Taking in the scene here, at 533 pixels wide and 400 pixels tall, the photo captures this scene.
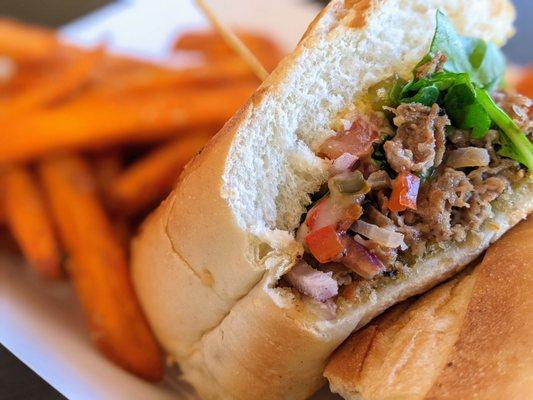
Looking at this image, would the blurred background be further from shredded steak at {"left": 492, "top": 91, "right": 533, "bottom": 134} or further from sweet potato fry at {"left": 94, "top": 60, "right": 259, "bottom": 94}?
shredded steak at {"left": 492, "top": 91, "right": 533, "bottom": 134}

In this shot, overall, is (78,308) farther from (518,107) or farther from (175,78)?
(518,107)

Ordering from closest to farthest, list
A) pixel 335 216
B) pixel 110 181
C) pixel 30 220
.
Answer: pixel 335 216, pixel 30 220, pixel 110 181

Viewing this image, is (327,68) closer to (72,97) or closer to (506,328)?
(506,328)

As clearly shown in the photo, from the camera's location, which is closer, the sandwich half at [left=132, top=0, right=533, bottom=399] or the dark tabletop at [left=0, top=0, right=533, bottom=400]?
the sandwich half at [left=132, top=0, right=533, bottom=399]

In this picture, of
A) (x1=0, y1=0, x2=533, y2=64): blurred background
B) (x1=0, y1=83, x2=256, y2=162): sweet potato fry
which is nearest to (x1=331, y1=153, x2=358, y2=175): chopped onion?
(x1=0, y1=83, x2=256, y2=162): sweet potato fry

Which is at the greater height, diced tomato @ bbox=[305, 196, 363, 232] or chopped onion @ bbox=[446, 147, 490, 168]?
diced tomato @ bbox=[305, 196, 363, 232]

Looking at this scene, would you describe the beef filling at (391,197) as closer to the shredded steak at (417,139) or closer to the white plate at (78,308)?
the shredded steak at (417,139)

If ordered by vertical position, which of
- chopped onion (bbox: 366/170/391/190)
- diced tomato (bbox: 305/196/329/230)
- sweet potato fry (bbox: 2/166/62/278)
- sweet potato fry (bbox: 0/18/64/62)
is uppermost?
sweet potato fry (bbox: 0/18/64/62)

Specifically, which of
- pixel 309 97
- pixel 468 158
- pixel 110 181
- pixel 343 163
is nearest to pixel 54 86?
pixel 110 181
